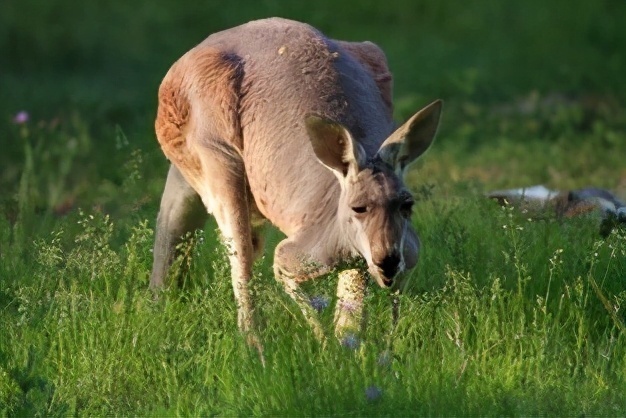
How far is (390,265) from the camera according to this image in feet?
17.0

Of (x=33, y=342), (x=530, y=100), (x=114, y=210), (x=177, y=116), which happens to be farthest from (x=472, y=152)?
(x=33, y=342)

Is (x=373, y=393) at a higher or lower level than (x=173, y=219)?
lower

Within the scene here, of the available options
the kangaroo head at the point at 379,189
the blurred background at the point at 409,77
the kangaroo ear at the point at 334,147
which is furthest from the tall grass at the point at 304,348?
the blurred background at the point at 409,77

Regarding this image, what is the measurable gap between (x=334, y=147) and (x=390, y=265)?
556mm

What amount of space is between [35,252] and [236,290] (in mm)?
1220

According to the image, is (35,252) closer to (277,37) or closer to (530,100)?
(277,37)

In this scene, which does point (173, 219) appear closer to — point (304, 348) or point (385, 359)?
point (304, 348)

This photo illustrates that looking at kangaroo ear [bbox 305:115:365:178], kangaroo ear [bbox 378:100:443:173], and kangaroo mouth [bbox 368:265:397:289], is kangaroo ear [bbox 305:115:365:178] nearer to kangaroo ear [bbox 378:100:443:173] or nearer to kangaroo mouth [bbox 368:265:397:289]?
kangaroo ear [bbox 378:100:443:173]

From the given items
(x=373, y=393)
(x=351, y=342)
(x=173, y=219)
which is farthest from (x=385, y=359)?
(x=173, y=219)

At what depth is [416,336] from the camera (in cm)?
582

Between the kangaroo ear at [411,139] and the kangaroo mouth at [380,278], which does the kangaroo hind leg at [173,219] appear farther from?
the kangaroo mouth at [380,278]

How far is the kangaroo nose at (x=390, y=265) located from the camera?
204 inches

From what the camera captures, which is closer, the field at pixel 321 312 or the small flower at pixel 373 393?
the small flower at pixel 373 393

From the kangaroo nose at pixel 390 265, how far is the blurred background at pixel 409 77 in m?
3.94
